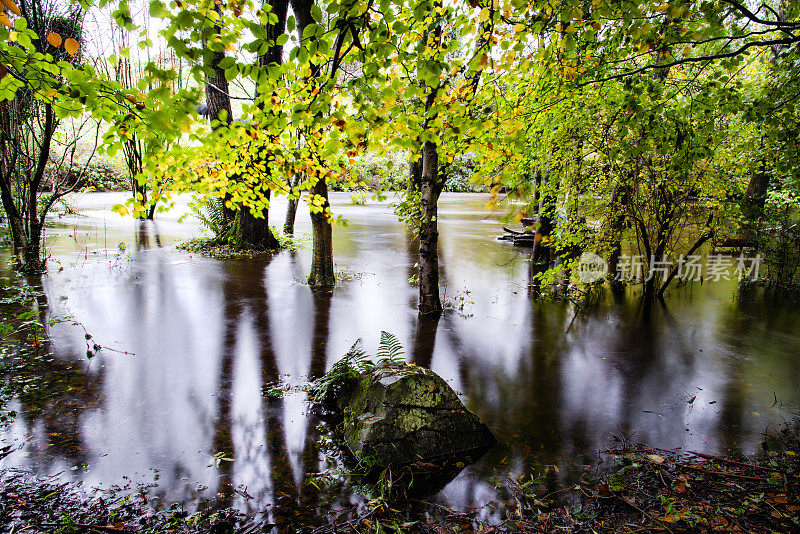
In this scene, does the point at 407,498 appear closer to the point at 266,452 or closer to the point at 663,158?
the point at 266,452

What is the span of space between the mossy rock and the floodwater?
1.01 feet

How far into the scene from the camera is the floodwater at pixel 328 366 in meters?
4.24

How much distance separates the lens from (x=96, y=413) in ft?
16.2

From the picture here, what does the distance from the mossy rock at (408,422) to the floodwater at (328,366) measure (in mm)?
309

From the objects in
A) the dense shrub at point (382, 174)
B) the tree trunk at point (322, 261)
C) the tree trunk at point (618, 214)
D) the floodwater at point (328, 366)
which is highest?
the dense shrub at point (382, 174)

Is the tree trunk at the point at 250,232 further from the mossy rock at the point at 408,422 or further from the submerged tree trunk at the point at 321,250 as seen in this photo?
the mossy rock at the point at 408,422

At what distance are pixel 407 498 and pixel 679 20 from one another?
552cm

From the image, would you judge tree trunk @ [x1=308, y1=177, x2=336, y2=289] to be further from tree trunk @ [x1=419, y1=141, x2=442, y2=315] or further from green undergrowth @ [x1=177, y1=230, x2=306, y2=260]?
green undergrowth @ [x1=177, y1=230, x2=306, y2=260]

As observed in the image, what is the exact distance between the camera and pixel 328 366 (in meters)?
6.68

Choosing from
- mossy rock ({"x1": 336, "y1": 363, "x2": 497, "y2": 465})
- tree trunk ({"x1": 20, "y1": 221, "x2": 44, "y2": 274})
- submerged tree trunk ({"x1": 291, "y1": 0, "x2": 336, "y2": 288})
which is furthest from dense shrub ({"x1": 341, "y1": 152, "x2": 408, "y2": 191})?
tree trunk ({"x1": 20, "y1": 221, "x2": 44, "y2": 274})

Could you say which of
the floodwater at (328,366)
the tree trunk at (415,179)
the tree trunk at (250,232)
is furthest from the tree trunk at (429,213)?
the tree trunk at (250,232)

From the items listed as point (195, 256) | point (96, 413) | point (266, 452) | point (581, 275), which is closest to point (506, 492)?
point (266, 452)

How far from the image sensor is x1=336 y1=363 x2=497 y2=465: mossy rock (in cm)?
427

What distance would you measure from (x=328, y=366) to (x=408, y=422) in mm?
2581
